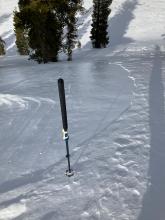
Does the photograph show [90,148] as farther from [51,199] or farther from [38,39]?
[38,39]

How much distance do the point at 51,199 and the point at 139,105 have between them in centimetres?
502

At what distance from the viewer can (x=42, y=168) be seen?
6578 millimetres

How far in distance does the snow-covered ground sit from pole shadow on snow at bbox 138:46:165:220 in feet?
0.05

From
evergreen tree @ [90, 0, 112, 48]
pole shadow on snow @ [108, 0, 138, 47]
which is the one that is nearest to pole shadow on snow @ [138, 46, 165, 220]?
evergreen tree @ [90, 0, 112, 48]

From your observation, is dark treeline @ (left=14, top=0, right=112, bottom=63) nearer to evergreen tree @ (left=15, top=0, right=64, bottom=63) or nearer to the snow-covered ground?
evergreen tree @ (left=15, top=0, right=64, bottom=63)

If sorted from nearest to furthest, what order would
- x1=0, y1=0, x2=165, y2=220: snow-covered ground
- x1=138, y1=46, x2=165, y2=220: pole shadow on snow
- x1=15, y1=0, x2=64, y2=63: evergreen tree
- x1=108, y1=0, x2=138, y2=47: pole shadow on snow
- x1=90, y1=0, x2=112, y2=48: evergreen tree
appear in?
x1=138, y1=46, x2=165, y2=220: pole shadow on snow < x1=0, y1=0, x2=165, y2=220: snow-covered ground < x1=15, y1=0, x2=64, y2=63: evergreen tree < x1=90, y1=0, x2=112, y2=48: evergreen tree < x1=108, y1=0, x2=138, y2=47: pole shadow on snow

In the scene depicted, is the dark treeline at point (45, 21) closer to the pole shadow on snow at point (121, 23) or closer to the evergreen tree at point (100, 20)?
the evergreen tree at point (100, 20)

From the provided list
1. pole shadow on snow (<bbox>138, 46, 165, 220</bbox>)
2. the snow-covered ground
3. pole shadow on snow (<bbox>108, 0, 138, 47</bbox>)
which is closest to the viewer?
pole shadow on snow (<bbox>138, 46, 165, 220</bbox>)

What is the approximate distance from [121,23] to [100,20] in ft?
85.5

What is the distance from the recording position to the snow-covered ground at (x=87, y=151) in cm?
534

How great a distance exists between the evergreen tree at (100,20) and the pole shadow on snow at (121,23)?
42.1ft

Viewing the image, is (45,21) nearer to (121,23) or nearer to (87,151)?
(87,151)

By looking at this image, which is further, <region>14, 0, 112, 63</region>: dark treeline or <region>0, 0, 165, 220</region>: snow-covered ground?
<region>14, 0, 112, 63</region>: dark treeline

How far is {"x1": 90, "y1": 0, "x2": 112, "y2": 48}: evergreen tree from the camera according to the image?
38281 millimetres
